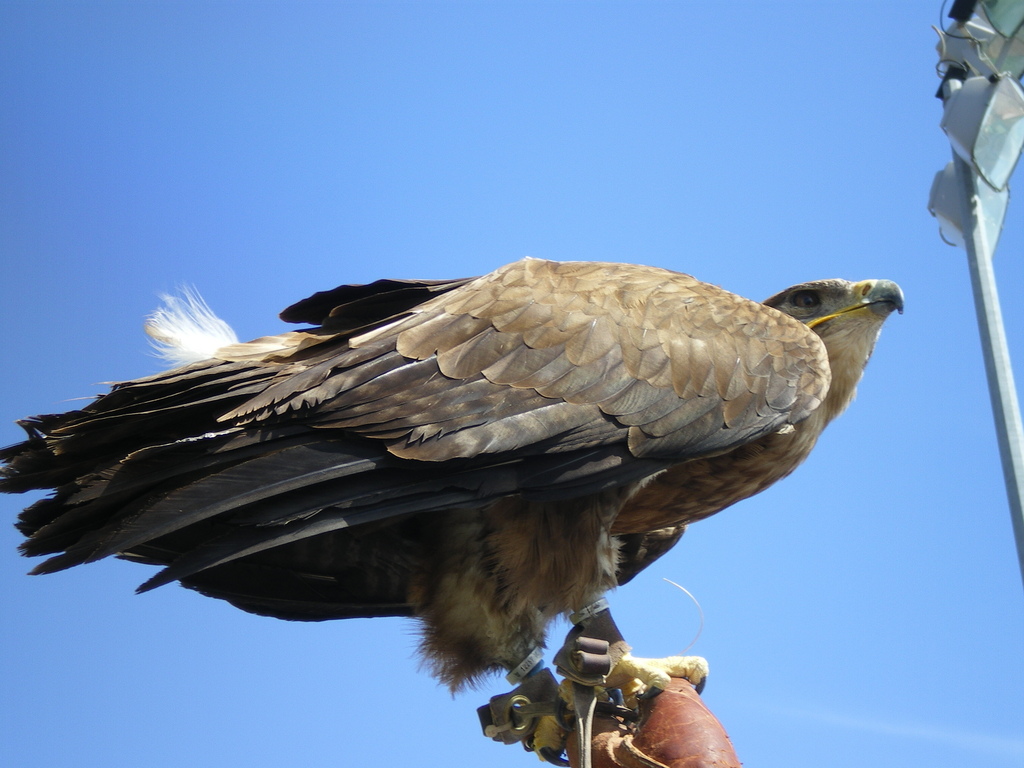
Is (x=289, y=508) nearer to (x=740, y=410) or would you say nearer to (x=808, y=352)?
(x=740, y=410)

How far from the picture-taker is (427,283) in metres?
3.50

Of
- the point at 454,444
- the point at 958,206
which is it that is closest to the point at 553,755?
the point at 454,444

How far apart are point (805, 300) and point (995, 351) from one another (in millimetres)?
907

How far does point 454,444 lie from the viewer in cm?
285

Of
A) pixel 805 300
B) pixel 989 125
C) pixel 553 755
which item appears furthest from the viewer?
pixel 989 125

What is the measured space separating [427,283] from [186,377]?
37.2 inches

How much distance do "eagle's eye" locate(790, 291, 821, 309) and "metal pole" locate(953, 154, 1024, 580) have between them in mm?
854

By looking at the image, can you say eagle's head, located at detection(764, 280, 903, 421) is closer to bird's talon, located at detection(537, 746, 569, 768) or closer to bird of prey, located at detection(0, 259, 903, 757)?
bird of prey, located at detection(0, 259, 903, 757)

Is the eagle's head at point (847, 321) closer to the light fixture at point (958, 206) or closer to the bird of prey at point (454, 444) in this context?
the bird of prey at point (454, 444)

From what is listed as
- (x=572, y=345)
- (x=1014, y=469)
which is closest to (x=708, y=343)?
(x=572, y=345)

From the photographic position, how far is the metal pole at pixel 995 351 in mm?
3984

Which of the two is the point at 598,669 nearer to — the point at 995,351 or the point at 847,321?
the point at 847,321

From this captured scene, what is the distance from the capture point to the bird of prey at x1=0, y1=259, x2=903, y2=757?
2.77 meters

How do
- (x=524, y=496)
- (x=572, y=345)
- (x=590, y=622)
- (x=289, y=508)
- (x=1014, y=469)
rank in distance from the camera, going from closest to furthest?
(x=289, y=508), (x=524, y=496), (x=572, y=345), (x=590, y=622), (x=1014, y=469)
